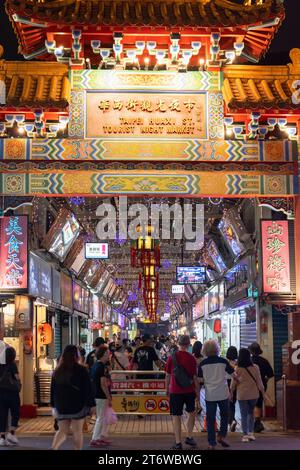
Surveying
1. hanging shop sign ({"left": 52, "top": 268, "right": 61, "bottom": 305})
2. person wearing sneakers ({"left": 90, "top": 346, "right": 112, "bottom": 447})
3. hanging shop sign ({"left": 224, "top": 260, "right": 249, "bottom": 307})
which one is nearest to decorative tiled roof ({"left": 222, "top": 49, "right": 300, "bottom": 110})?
hanging shop sign ({"left": 224, "top": 260, "right": 249, "bottom": 307})

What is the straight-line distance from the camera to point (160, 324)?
104 meters

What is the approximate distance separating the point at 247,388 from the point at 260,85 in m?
6.89

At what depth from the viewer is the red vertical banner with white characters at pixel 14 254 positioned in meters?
15.9

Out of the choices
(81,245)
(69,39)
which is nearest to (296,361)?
(69,39)

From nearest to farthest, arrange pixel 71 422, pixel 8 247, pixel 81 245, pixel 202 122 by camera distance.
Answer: pixel 71 422 → pixel 202 122 → pixel 8 247 → pixel 81 245

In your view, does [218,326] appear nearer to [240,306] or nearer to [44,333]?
[240,306]

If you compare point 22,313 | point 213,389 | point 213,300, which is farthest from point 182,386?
point 213,300

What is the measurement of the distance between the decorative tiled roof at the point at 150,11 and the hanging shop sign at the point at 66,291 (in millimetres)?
10537

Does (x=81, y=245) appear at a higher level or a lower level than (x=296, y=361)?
higher

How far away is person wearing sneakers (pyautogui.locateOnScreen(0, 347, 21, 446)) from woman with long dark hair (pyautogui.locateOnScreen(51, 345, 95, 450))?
2.77m

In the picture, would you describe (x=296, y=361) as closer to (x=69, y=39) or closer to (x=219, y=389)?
(x=219, y=389)

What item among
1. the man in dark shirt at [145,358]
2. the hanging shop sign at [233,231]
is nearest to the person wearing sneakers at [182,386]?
the man in dark shirt at [145,358]

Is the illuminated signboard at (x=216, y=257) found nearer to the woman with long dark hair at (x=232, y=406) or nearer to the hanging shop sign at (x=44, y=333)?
the hanging shop sign at (x=44, y=333)
